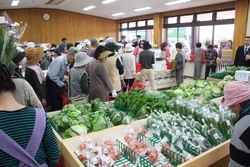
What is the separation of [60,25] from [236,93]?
13884mm

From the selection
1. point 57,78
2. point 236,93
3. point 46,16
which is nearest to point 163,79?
point 57,78

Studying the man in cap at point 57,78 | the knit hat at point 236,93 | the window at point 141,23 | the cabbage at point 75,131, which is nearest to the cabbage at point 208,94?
the knit hat at point 236,93

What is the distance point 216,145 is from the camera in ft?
5.95

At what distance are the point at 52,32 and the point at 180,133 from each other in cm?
1347

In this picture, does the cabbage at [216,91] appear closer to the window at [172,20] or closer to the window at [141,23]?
the window at [172,20]

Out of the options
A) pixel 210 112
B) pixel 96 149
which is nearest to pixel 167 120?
pixel 210 112

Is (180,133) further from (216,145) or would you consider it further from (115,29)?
(115,29)

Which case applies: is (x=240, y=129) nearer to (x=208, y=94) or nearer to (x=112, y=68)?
(x=208, y=94)

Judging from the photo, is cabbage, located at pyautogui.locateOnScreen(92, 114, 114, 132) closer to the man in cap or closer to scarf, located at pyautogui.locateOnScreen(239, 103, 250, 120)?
scarf, located at pyautogui.locateOnScreen(239, 103, 250, 120)

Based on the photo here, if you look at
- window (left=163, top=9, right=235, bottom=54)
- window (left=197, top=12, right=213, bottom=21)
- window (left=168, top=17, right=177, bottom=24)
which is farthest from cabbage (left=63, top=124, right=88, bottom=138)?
window (left=168, top=17, right=177, bottom=24)

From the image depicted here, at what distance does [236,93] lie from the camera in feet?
4.92

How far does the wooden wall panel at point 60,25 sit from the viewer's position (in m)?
13.0

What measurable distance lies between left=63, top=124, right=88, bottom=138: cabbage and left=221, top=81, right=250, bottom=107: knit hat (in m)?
1.14

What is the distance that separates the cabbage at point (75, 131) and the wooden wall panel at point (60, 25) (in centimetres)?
1256
